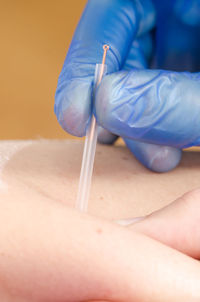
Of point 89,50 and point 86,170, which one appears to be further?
point 89,50

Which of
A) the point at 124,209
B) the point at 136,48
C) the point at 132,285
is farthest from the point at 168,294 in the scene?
the point at 136,48

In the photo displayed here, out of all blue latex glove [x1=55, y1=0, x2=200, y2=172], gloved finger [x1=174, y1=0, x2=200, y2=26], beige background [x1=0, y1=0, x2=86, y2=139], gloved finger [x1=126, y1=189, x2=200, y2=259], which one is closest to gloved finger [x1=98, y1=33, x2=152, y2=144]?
blue latex glove [x1=55, y1=0, x2=200, y2=172]

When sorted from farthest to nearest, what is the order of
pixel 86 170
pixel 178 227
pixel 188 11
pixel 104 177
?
pixel 188 11 → pixel 104 177 → pixel 86 170 → pixel 178 227

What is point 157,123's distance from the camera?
0.88 metres

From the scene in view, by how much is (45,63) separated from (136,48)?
93 cm

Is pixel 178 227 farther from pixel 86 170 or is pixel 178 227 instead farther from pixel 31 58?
pixel 31 58

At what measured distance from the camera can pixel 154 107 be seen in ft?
2.86

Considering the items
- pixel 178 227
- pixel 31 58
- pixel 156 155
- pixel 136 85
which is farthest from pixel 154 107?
pixel 31 58

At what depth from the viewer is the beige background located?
6.32ft

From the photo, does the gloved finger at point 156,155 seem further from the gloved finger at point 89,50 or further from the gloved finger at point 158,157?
the gloved finger at point 89,50

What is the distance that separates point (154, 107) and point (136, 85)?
71 millimetres

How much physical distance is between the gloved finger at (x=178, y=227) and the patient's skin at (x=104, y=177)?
157mm

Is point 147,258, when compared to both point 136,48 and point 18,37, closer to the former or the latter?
point 136,48

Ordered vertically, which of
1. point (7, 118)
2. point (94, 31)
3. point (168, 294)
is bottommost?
point (7, 118)
